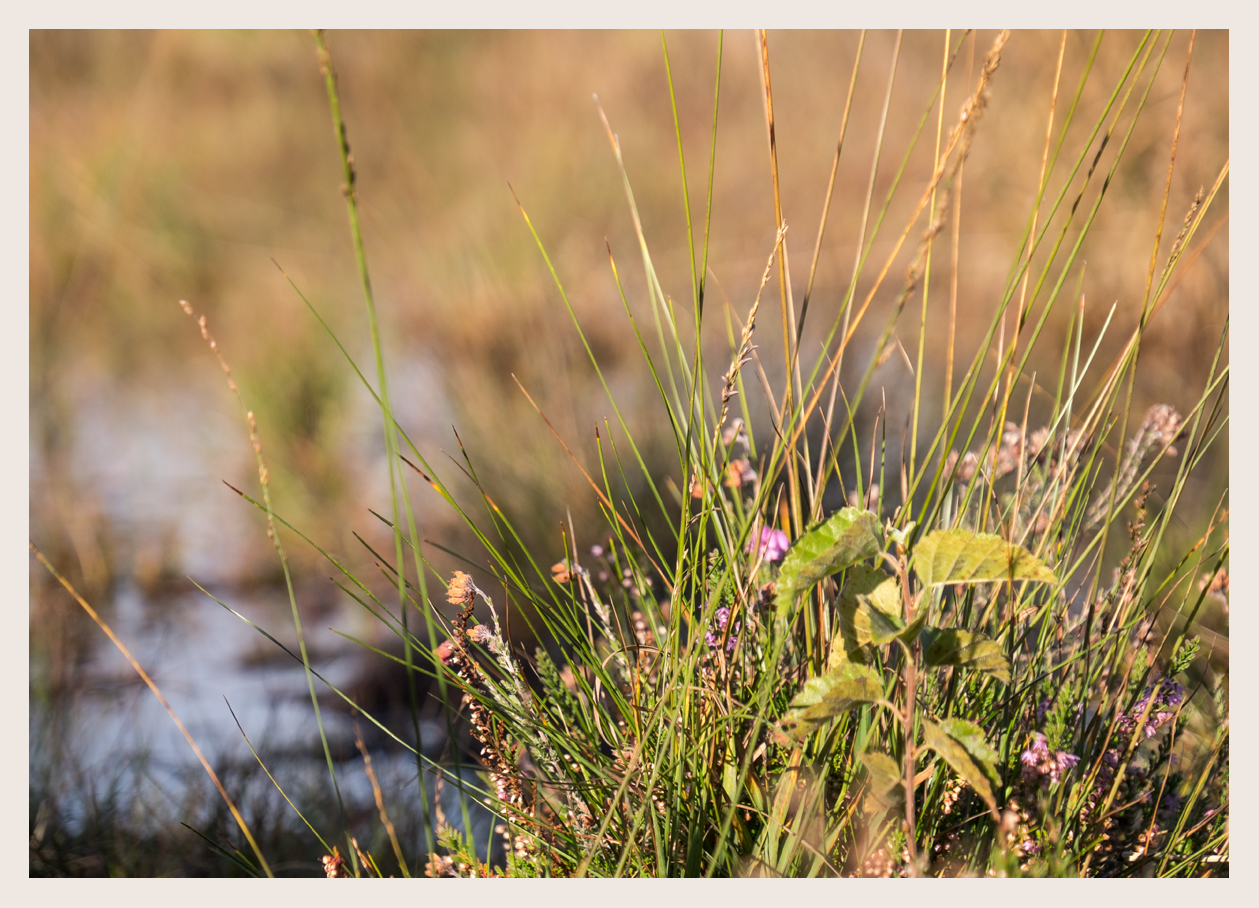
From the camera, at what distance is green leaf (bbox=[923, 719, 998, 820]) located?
0.40 meters

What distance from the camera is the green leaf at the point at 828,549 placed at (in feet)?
1.38

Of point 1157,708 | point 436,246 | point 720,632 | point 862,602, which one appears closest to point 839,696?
point 862,602

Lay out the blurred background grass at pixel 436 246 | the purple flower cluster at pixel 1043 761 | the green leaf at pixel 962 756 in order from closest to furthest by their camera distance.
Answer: the green leaf at pixel 962 756 → the purple flower cluster at pixel 1043 761 → the blurred background grass at pixel 436 246

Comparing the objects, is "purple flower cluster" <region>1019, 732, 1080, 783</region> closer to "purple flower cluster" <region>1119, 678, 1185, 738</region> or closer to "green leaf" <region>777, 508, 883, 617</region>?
"purple flower cluster" <region>1119, 678, 1185, 738</region>

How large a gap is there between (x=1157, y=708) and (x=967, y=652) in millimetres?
294

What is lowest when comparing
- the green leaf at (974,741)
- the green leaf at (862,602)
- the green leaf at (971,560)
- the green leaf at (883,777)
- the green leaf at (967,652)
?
the green leaf at (883,777)

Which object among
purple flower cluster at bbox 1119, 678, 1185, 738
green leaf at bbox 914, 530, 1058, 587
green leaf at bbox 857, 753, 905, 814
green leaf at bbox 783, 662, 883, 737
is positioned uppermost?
green leaf at bbox 914, 530, 1058, 587

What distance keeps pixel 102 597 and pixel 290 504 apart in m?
0.42

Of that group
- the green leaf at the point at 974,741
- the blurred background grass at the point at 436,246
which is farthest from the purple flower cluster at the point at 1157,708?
the blurred background grass at the point at 436,246

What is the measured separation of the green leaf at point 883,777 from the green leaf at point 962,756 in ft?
0.10

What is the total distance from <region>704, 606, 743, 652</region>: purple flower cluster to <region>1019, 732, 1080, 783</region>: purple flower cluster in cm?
Result: 23

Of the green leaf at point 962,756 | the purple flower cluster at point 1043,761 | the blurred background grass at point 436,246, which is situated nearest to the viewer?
the green leaf at point 962,756

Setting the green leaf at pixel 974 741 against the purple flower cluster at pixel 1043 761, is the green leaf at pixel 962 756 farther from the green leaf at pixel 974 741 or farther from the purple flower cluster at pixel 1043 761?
the purple flower cluster at pixel 1043 761

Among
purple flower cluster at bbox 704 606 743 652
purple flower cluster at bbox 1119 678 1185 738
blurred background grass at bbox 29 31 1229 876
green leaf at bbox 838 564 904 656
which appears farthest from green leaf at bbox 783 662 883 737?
blurred background grass at bbox 29 31 1229 876
